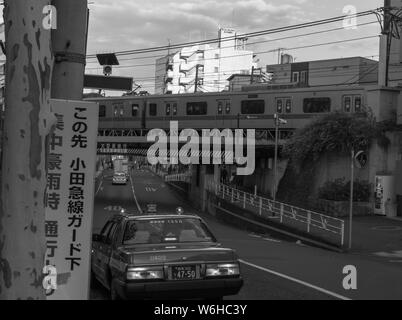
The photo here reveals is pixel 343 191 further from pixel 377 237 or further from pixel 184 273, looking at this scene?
pixel 184 273

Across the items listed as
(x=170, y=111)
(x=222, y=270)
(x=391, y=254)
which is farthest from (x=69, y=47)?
(x=170, y=111)

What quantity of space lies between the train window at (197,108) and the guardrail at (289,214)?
577cm

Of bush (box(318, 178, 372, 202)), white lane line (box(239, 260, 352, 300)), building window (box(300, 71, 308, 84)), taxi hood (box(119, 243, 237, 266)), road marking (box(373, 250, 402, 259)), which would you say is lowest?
road marking (box(373, 250, 402, 259))

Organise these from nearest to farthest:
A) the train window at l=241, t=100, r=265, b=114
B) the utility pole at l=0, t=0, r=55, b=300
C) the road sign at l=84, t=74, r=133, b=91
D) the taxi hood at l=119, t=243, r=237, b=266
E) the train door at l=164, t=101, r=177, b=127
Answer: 1. the utility pole at l=0, t=0, r=55, b=300
2. the road sign at l=84, t=74, r=133, b=91
3. the taxi hood at l=119, t=243, r=237, b=266
4. the train window at l=241, t=100, r=265, b=114
5. the train door at l=164, t=101, r=177, b=127

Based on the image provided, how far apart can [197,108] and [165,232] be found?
103 ft

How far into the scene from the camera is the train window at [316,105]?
34844mm

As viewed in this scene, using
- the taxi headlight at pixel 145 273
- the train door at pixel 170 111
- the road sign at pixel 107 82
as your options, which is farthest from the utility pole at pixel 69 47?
the train door at pixel 170 111

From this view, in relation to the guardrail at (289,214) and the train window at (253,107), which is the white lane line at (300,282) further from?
the train window at (253,107)

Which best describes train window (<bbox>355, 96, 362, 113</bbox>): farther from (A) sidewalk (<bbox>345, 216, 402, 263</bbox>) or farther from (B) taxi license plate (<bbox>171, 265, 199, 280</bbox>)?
(B) taxi license plate (<bbox>171, 265, 199, 280</bbox>)

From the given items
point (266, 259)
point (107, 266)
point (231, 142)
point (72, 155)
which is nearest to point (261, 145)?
point (231, 142)

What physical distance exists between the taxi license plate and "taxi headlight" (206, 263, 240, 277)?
0.17 m

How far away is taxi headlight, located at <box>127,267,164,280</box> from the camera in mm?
7398

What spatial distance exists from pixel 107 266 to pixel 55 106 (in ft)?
14.4

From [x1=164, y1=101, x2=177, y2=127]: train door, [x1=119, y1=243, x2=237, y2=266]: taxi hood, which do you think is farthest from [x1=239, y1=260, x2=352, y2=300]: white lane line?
[x1=164, y1=101, x2=177, y2=127]: train door
